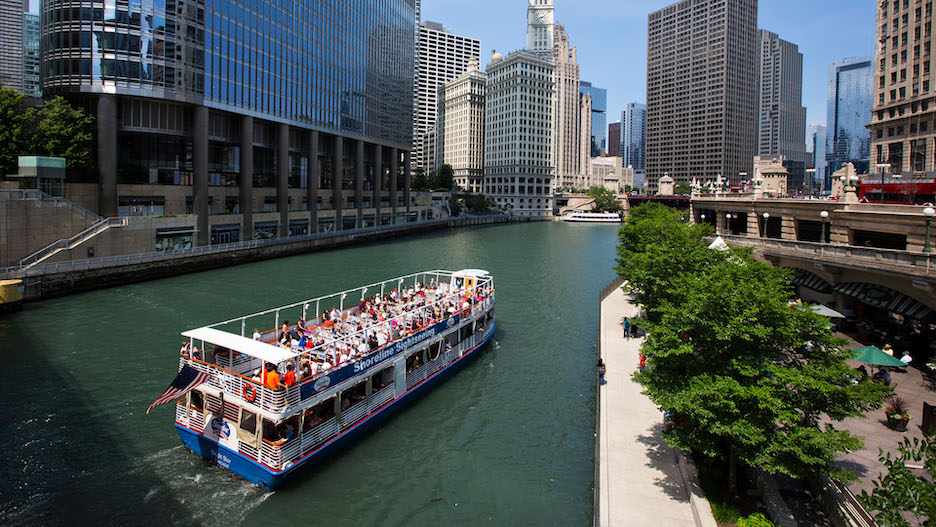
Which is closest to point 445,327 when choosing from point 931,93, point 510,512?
point 510,512

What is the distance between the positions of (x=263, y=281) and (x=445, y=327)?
35.6m

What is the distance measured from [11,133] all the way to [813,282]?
7351cm

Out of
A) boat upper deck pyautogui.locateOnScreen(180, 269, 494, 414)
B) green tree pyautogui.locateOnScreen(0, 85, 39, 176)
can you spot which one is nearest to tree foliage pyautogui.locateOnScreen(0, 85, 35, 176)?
green tree pyautogui.locateOnScreen(0, 85, 39, 176)

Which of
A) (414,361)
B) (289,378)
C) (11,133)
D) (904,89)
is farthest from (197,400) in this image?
(904,89)

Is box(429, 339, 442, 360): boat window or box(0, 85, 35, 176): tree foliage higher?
box(0, 85, 35, 176): tree foliage

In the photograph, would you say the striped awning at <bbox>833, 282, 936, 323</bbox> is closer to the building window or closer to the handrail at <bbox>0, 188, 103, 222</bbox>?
the building window

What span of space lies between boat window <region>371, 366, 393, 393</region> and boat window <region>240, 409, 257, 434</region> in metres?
5.62

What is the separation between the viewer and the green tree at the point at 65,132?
2373 inches

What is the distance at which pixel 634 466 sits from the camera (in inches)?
739

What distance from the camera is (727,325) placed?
1664 cm

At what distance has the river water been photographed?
61.1 ft

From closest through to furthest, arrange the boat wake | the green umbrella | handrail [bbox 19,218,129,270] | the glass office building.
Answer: the boat wake → the green umbrella → handrail [bbox 19,218,129,270] → the glass office building

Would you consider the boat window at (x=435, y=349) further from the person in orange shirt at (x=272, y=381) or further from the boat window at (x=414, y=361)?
the person in orange shirt at (x=272, y=381)

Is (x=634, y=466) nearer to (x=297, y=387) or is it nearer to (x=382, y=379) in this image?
(x=382, y=379)
